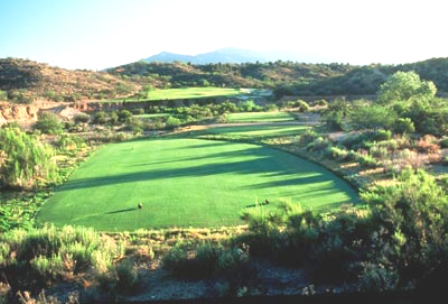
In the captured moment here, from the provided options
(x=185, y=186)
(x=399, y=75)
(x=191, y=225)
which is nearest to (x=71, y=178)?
(x=185, y=186)

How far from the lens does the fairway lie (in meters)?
13.2

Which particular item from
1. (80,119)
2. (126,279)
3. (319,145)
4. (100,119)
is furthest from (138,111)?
(126,279)

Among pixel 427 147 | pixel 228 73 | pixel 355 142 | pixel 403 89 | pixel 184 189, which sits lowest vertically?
pixel 184 189

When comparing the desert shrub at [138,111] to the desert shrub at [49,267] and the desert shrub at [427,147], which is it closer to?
the desert shrub at [427,147]

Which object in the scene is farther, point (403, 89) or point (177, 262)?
point (403, 89)

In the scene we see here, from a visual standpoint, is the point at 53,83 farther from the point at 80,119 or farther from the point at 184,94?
the point at 80,119

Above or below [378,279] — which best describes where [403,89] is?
above

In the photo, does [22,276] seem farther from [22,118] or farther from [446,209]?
[22,118]

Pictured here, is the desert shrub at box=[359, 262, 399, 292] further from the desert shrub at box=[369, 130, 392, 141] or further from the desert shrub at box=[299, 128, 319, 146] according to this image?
the desert shrub at box=[369, 130, 392, 141]

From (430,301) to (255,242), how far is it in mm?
4997

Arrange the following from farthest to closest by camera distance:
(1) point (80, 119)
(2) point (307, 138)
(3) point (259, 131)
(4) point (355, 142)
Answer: (1) point (80, 119), (3) point (259, 131), (2) point (307, 138), (4) point (355, 142)

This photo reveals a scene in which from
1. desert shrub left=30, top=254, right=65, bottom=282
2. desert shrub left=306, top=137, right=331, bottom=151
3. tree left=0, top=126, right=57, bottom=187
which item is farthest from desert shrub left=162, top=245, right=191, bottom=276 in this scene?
desert shrub left=306, top=137, right=331, bottom=151

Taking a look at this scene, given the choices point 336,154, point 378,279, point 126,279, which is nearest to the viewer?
point 378,279

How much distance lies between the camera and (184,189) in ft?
53.0
